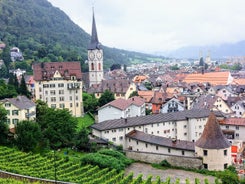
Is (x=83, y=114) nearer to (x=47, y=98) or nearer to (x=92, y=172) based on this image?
(x=47, y=98)

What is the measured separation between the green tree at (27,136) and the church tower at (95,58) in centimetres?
5356

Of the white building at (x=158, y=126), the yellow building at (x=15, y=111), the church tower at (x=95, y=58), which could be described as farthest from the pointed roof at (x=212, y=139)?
the church tower at (x=95, y=58)

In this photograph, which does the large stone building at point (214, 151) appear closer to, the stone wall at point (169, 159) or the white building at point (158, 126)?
the stone wall at point (169, 159)

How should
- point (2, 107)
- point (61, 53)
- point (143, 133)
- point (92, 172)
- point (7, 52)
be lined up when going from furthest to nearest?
point (61, 53) → point (7, 52) → point (143, 133) → point (2, 107) → point (92, 172)

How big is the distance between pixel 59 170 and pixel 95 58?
64.2 m

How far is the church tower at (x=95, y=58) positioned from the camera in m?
104

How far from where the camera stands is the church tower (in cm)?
10388

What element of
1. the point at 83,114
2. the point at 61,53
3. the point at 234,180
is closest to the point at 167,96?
the point at 83,114

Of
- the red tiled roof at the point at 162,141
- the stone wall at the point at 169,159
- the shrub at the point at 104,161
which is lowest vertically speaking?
the stone wall at the point at 169,159

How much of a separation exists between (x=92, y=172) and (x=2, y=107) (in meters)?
19.3

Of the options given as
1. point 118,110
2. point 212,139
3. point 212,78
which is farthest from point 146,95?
point 212,78

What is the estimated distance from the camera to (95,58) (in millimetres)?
105312

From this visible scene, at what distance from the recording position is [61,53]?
154 m

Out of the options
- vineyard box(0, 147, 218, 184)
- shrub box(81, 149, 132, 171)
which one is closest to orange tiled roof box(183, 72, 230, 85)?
shrub box(81, 149, 132, 171)
